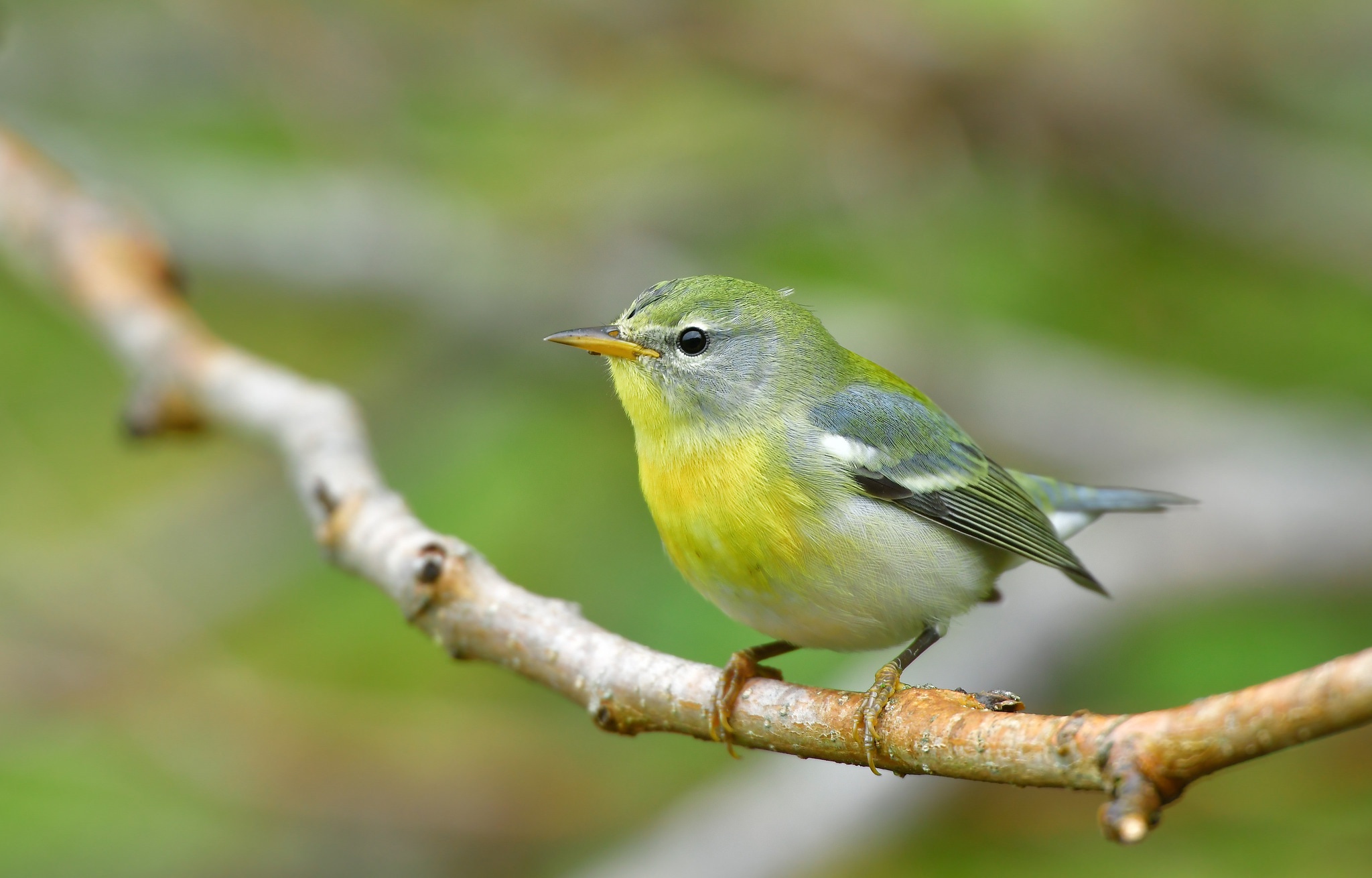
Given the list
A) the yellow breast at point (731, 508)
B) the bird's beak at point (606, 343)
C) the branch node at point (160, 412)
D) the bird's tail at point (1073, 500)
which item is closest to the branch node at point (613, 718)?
the yellow breast at point (731, 508)

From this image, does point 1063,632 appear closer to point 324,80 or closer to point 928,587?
point 928,587

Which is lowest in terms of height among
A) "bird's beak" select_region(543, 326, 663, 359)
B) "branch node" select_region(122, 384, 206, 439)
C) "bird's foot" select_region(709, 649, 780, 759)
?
"bird's foot" select_region(709, 649, 780, 759)

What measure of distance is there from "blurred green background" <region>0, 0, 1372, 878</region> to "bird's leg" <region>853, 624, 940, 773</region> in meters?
1.92

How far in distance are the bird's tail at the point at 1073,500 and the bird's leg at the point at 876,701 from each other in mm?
1539

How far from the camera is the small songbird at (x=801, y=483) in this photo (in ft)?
10.8

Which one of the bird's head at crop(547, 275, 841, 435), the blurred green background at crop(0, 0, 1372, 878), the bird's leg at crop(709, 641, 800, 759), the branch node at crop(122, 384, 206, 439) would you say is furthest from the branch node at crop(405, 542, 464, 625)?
the blurred green background at crop(0, 0, 1372, 878)

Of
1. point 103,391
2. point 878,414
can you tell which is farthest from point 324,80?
point 878,414

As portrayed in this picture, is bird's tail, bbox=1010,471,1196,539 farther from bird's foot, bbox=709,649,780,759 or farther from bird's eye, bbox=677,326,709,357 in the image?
bird's foot, bbox=709,649,780,759

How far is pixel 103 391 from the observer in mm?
7207

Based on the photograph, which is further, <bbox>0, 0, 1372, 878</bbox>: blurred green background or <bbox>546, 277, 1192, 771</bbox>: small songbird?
<bbox>0, 0, 1372, 878</bbox>: blurred green background

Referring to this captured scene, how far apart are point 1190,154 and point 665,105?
3.03 meters

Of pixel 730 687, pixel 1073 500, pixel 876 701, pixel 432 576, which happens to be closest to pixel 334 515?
pixel 432 576

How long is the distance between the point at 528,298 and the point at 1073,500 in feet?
11.0

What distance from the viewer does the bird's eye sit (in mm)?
3896
